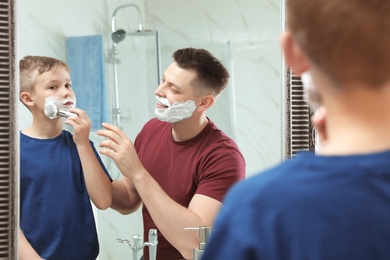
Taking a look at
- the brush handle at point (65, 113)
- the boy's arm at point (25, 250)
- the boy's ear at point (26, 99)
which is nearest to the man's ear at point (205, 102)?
the brush handle at point (65, 113)

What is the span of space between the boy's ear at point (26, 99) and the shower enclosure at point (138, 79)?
0.20 meters

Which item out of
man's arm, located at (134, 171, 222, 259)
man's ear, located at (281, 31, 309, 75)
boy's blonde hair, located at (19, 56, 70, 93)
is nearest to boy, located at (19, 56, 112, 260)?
boy's blonde hair, located at (19, 56, 70, 93)

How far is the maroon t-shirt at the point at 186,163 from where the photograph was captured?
1619 millimetres

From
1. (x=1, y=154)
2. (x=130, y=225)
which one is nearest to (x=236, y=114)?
(x=130, y=225)

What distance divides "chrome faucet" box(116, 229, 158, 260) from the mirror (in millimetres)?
17

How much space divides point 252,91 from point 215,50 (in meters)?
0.14

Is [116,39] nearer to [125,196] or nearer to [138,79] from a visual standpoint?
[138,79]

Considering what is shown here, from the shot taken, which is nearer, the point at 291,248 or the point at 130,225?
the point at 291,248

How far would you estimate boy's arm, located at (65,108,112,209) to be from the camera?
1610 mm

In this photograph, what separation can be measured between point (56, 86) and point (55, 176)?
226 mm

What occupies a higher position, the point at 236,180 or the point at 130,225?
the point at 236,180

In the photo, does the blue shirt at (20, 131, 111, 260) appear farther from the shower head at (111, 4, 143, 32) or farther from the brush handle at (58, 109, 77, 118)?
the shower head at (111, 4, 143, 32)

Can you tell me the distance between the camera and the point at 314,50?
1.79 feet

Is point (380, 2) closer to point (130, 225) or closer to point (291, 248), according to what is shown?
point (291, 248)
